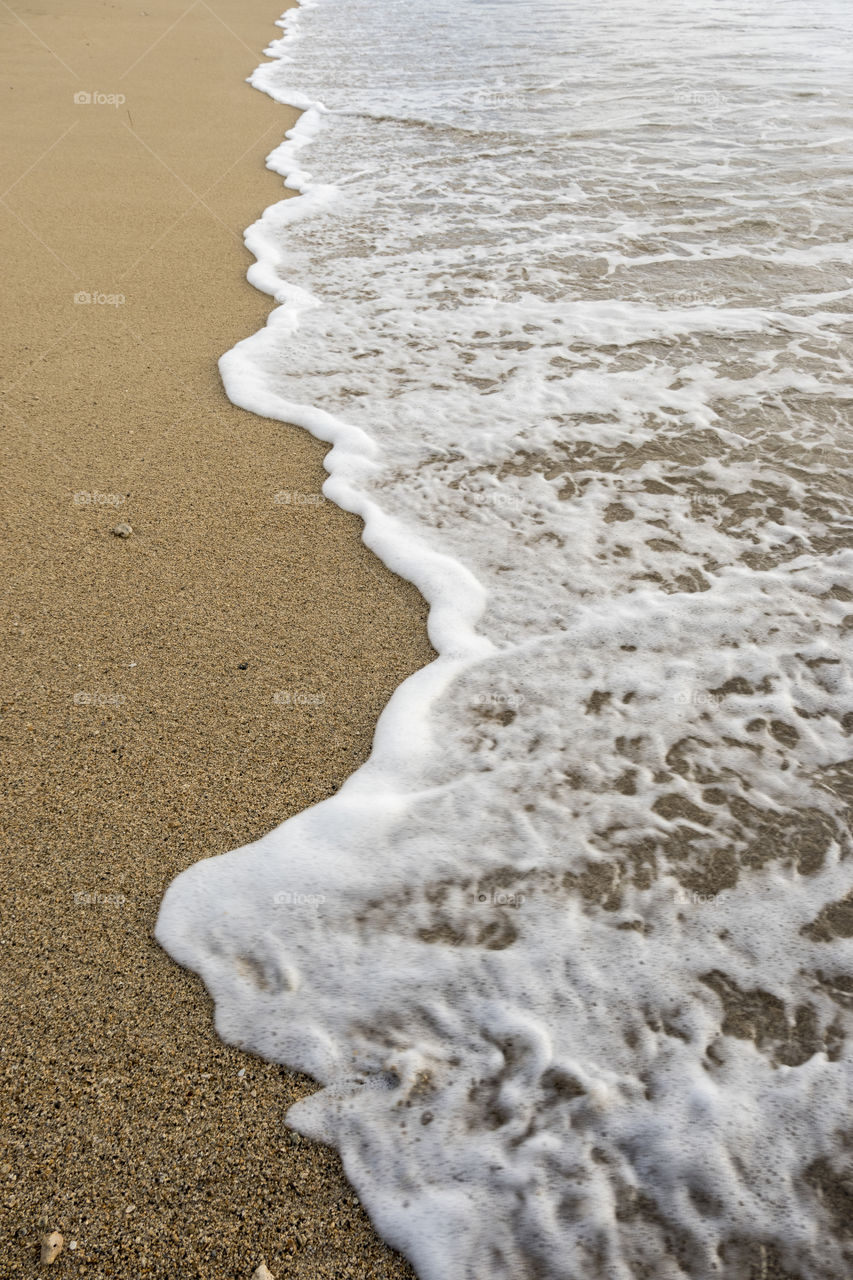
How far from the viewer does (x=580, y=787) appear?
2402 millimetres

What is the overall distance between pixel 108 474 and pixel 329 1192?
280cm
